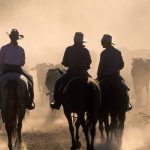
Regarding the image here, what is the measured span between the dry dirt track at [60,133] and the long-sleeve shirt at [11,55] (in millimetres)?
2447

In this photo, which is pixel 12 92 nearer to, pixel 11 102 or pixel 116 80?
pixel 11 102

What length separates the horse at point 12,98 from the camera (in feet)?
51.3

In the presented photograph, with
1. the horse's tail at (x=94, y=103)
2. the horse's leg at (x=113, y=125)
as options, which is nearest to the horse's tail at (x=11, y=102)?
the horse's tail at (x=94, y=103)

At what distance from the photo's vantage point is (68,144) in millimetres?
18172

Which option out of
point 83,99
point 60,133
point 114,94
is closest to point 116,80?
point 114,94

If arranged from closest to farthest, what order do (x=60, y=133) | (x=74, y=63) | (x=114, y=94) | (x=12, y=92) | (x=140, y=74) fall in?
1. (x=12, y=92)
2. (x=74, y=63)
3. (x=114, y=94)
4. (x=60, y=133)
5. (x=140, y=74)

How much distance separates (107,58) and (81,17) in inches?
3988

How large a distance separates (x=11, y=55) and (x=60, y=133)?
5782mm

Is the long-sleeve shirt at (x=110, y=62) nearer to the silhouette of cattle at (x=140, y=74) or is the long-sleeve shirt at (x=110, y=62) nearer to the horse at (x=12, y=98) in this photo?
the horse at (x=12, y=98)

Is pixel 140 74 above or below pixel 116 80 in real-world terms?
below

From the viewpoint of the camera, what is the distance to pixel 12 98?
1568 centimetres

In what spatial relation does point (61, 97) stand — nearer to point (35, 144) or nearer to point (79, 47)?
point (79, 47)

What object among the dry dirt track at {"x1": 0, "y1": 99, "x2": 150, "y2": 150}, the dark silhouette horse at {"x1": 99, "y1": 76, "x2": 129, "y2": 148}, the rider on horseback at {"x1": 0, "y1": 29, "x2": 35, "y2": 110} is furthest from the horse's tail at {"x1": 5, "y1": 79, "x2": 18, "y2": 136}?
the dark silhouette horse at {"x1": 99, "y1": 76, "x2": 129, "y2": 148}

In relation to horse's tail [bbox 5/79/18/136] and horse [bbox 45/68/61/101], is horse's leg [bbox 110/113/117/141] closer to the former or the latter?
horse's tail [bbox 5/79/18/136]
